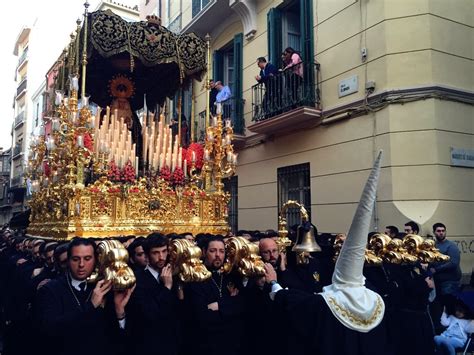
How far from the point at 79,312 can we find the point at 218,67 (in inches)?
447

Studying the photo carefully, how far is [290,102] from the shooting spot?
938 centimetres

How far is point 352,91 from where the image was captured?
838 cm

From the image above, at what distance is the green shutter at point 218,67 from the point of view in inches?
520

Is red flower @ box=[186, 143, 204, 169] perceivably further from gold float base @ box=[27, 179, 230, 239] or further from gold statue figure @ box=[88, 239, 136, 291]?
gold statue figure @ box=[88, 239, 136, 291]

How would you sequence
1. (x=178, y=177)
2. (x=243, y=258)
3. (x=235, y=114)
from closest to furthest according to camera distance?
1. (x=243, y=258)
2. (x=178, y=177)
3. (x=235, y=114)

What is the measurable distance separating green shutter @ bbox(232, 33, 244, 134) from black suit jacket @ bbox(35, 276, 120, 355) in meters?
8.87

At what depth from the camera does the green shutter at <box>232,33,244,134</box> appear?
37.7 feet

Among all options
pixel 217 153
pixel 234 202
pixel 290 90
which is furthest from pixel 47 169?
pixel 234 202

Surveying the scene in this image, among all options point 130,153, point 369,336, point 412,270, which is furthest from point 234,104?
point 369,336

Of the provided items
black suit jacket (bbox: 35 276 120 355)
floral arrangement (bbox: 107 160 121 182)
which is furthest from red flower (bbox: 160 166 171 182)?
black suit jacket (bbox: 35 276 120 355)

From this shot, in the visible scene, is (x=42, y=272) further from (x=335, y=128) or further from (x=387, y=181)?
(x=335, y=128)

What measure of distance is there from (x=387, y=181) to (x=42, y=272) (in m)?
5.50

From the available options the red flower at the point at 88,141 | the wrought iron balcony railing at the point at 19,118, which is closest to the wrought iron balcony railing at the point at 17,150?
the wrought iron balcony railing at the point at 19,118

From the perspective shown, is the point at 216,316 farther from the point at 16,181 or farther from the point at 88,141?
the point at 16,181
